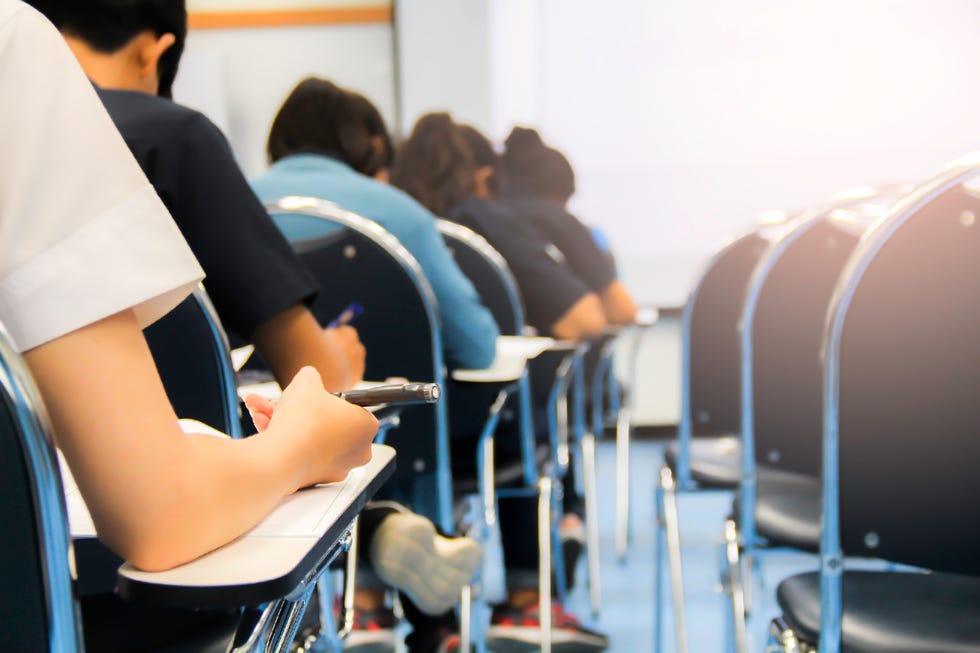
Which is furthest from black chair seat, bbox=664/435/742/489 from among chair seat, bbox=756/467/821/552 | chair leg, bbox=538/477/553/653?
chair leg, bbox=538/477/553/653

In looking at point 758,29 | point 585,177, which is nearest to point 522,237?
point 585,177

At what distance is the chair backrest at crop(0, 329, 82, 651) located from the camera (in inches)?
23.5

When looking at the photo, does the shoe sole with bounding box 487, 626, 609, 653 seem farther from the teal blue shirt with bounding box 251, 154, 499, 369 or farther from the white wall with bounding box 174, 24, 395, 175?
the white wall with bounding box 174, 24, 395, 175

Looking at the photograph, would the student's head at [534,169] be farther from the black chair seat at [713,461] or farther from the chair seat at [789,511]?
the chair seat at [789,511]

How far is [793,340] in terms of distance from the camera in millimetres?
1817

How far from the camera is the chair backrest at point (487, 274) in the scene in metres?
2.47

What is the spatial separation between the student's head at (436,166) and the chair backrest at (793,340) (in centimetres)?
Result: 139

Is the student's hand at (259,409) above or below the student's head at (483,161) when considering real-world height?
below

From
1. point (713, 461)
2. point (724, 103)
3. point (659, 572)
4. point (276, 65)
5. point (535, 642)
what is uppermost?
point (276, 65)

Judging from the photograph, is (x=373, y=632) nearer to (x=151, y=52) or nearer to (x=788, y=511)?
(x=788, y=511)

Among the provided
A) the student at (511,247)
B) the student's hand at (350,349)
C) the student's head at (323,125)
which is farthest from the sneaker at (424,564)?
the student at (511,247)

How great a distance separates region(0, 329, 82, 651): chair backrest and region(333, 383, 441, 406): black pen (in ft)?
0.81

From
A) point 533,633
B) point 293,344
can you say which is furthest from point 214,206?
point 533,633

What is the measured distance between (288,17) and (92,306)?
15.4 ft
